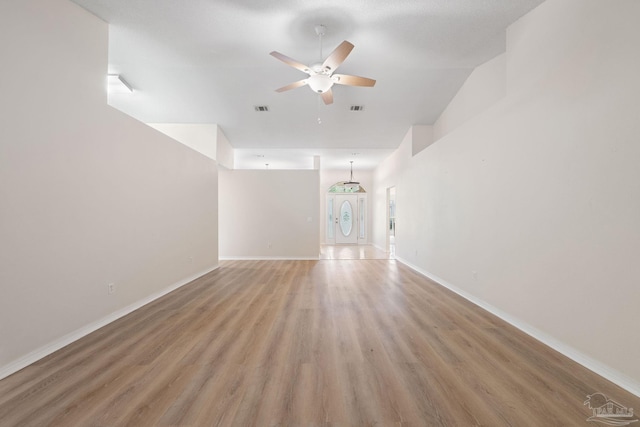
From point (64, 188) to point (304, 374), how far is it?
257cm

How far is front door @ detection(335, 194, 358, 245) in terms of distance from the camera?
10.3m

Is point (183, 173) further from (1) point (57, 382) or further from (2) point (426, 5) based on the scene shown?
(2) point (426, 5)

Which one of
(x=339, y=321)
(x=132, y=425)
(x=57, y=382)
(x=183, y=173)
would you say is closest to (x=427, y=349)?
(x=339, y=321)

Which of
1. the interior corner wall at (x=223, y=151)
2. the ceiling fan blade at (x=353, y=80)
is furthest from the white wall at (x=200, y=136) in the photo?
the ceiling fan blade at (x=353, y=80)

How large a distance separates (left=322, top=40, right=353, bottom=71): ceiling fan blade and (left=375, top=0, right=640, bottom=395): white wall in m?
1.85

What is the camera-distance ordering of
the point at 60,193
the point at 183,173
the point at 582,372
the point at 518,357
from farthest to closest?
the point at 183,173, the point at 60,193, the point at 518,357, the point at 582,372

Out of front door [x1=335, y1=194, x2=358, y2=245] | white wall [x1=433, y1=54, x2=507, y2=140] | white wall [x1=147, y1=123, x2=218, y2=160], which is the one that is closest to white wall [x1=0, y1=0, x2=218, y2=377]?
white wall [x1=147, y1=123, x2=218, y2=160]

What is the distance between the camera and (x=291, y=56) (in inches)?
142

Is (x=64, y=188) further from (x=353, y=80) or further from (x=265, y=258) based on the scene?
(x=265, y=258)

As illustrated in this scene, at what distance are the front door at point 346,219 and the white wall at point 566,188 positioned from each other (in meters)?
6.84

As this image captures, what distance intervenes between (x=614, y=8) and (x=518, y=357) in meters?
2.70

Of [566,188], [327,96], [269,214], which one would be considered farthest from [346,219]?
[566,188]

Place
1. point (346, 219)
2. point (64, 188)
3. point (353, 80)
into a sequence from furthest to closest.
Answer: point (346, 219) < point (353, 80) < point (64, 188)

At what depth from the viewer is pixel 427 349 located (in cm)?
213
